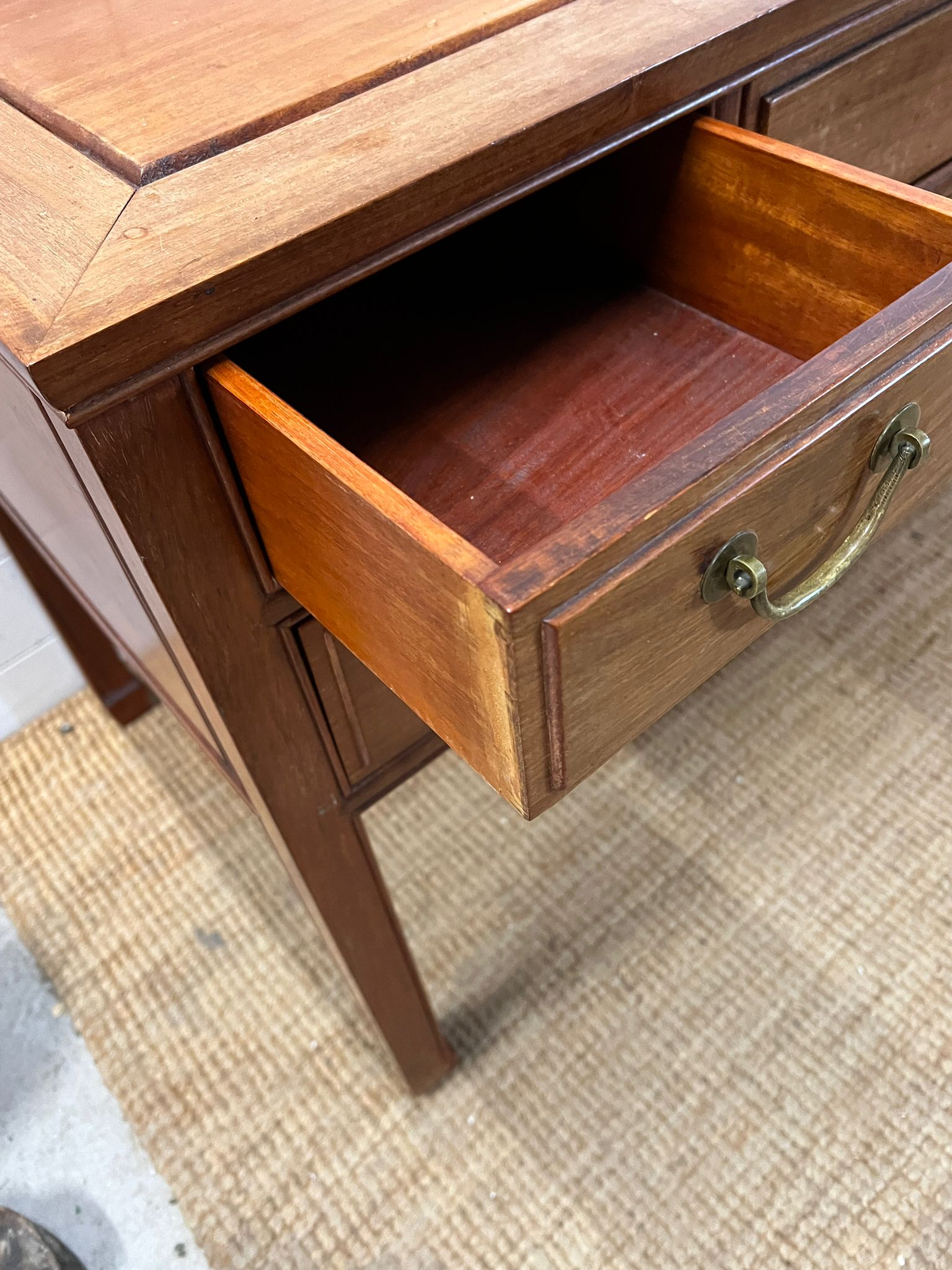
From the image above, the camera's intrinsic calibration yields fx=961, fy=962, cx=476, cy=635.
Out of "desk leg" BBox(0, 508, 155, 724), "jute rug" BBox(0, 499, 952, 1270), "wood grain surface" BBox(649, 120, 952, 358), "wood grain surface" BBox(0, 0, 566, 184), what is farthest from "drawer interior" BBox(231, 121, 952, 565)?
"jute rug" BBox(0, 499, 952, 1270)

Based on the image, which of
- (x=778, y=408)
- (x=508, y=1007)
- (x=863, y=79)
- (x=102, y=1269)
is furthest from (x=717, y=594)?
(x=102, y=1269)

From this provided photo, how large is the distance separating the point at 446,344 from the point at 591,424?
0.33 ft

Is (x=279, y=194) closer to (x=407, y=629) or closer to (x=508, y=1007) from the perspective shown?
(x=407, y=629)

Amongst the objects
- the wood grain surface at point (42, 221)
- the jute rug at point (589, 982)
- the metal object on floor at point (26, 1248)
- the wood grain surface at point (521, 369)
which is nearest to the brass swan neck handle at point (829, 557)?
the wood grain surface at point (521, 369)

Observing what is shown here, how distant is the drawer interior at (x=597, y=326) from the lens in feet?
1.37

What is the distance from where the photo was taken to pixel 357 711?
1.66 feet

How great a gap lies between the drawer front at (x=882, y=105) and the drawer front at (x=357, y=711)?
33 cm

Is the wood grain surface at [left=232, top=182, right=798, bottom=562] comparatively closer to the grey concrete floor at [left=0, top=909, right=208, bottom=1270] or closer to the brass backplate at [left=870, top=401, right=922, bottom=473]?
the brass backplate at [left=870, top=401, right=922, bottom=473]

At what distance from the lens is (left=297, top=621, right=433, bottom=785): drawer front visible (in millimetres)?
464

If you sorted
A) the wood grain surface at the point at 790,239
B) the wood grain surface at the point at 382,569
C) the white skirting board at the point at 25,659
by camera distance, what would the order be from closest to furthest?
the wood grain surface at the point at 382,569 → the wood grain surface at the point at 790,239 → the white skirting board at the point at 25,659

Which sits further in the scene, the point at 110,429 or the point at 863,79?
the point at 863,79

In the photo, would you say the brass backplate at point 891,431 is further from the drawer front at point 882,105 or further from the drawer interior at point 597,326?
the drawer front at point 882,105

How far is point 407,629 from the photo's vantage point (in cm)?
32

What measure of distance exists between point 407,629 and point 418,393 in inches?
7.9
